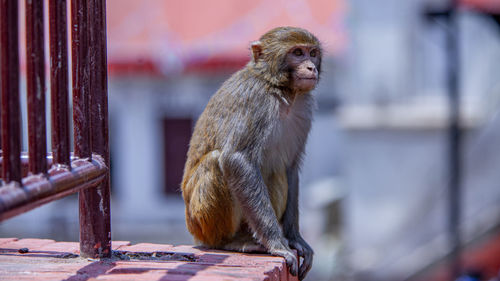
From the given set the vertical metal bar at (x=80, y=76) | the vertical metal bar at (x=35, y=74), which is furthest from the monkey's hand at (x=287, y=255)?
the vertical metal bar at (x=35, y=74)

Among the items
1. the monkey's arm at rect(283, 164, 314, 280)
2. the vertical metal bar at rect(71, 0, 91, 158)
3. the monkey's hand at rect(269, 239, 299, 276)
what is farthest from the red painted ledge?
the vertical metal bar at rect(71, 0, 91, 158)

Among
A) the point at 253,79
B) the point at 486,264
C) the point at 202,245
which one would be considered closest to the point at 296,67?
the point at 253,79

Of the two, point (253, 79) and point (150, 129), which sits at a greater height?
point (253, 79)

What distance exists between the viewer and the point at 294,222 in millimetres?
3717

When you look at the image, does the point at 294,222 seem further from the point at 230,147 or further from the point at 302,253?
the point at 230,147

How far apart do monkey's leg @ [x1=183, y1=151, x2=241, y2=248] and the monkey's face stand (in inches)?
19.7

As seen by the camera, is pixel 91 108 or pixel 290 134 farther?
pixel 290 134

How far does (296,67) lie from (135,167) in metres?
9.27

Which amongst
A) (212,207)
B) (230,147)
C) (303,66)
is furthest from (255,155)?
(303,66)

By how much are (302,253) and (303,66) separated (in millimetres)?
875

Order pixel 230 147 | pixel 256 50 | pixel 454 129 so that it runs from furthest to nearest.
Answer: pixel 454 129, pixel 256 50, pixel 230 147

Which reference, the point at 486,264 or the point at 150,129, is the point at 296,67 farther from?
the point at 150,129

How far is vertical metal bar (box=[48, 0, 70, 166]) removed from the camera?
2459 mm

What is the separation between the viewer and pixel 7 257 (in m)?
3.05
